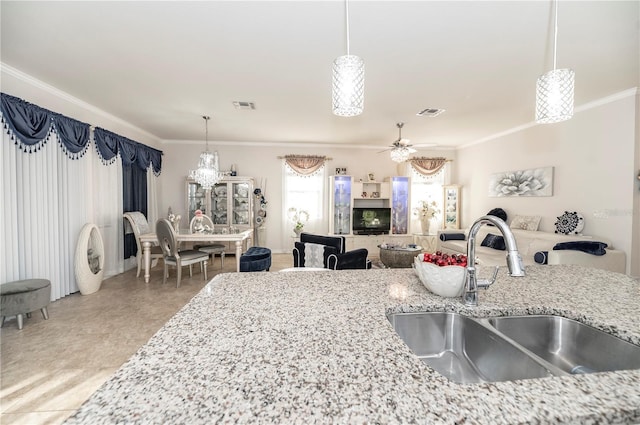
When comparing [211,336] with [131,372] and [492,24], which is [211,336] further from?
[492,24]

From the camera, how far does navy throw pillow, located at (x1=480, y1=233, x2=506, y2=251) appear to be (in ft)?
14.2

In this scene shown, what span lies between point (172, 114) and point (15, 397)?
11.8 feet

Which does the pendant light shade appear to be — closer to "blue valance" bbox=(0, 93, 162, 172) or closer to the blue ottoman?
the blue ottoman

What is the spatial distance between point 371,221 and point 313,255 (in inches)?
117

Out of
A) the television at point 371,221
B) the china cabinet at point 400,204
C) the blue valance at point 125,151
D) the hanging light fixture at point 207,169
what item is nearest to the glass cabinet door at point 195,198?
the blue valance at point 125,151

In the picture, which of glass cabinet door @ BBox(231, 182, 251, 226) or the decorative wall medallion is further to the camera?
glass cabinet door @ BBox(231, 182, 251, 226)

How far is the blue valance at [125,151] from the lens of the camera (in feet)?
13.1

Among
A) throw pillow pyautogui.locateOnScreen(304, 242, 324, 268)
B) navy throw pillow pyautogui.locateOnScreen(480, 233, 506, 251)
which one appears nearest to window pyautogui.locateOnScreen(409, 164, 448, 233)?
navy throw pillow pyautogui.locateOnScreen(480, 233, 506, 251)

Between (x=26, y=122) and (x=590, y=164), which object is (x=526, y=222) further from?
(x=26, y=122)

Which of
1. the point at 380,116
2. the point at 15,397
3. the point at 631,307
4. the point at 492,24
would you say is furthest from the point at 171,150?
the point at 631,307

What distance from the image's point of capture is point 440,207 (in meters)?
6.46

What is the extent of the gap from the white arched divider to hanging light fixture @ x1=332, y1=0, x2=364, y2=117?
376 centimetres

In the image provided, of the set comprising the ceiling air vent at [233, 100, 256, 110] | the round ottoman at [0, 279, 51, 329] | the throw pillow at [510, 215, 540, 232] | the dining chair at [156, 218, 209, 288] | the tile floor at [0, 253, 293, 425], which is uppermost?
the ceiling air vent at [233, 100, 256, 110]

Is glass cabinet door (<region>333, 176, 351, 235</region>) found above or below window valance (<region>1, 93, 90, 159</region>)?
below
